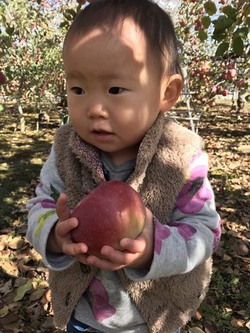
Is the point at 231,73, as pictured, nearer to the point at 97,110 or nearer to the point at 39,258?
the point at 39,258

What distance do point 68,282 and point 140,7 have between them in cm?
85

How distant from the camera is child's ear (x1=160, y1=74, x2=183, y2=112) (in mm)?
1126

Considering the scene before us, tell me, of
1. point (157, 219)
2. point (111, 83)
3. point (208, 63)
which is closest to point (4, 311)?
point (157, 219)

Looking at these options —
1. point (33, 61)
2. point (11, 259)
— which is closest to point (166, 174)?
point (11, 259)

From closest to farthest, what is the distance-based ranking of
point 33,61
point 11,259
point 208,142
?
point 11,259 < point 208,142 < point 33,61

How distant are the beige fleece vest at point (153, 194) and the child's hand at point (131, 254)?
16 centimetres

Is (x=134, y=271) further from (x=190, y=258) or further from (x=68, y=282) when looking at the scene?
(x=68, y=282)

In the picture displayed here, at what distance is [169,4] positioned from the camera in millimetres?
12445

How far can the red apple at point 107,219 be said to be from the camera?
3.04 feet

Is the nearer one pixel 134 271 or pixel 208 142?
pixel 134 271

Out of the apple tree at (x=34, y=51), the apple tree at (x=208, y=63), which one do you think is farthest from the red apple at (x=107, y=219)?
the apple tree at (x=34, y=51)

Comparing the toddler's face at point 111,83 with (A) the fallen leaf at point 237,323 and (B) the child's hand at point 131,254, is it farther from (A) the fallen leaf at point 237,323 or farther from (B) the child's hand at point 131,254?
(A) the fallen leaf at point 237,323

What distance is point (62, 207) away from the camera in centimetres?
93

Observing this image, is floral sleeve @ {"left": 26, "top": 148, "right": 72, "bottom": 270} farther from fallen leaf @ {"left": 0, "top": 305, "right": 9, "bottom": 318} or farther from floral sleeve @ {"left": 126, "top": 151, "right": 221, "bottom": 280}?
fallen leaf @ {"left": 0, "top": 305, "right": 9, "bottom": 318}
